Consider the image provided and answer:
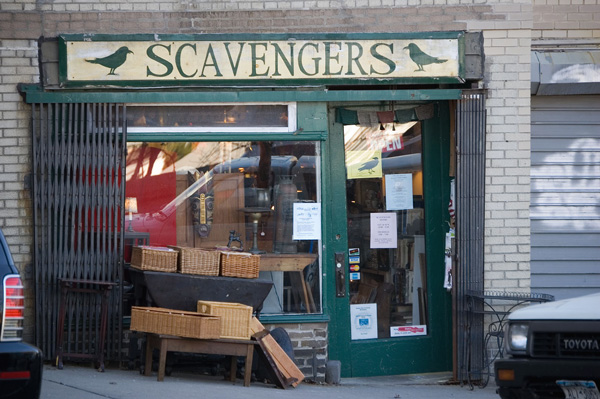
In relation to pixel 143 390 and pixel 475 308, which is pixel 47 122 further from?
pixel 475 308

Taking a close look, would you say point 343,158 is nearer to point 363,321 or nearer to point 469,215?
point 469,215

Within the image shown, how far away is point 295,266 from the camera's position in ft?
28.0

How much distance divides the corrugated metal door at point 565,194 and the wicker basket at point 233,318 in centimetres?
317

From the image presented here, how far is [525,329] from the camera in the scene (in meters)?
5.59

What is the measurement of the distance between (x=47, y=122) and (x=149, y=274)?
6.04 ft

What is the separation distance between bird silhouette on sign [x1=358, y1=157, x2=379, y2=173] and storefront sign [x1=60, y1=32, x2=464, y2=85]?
0.92 m

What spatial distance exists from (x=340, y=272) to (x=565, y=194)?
2.52 metres

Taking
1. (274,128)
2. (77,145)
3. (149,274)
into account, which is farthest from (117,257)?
(274,128)

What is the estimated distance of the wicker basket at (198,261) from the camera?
7.90m

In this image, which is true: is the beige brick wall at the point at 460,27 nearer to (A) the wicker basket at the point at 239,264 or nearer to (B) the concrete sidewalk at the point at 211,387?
(B) the concrete sidewalk at the point at 211,387

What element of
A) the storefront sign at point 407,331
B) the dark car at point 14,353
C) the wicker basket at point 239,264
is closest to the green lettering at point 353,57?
the wicker basket at point 239,264

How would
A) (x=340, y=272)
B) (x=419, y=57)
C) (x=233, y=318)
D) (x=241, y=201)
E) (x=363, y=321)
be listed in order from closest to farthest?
(x=233, y=318)
(x=419, y=57)
(x=241, y=201)
(x=340, y=272)
(x=363, y=321)

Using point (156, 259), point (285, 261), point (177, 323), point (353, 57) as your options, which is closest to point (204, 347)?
point (177, 323)

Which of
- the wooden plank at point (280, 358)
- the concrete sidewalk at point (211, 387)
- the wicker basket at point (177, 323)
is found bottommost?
the concrete sidewalk at point (211, 387)
